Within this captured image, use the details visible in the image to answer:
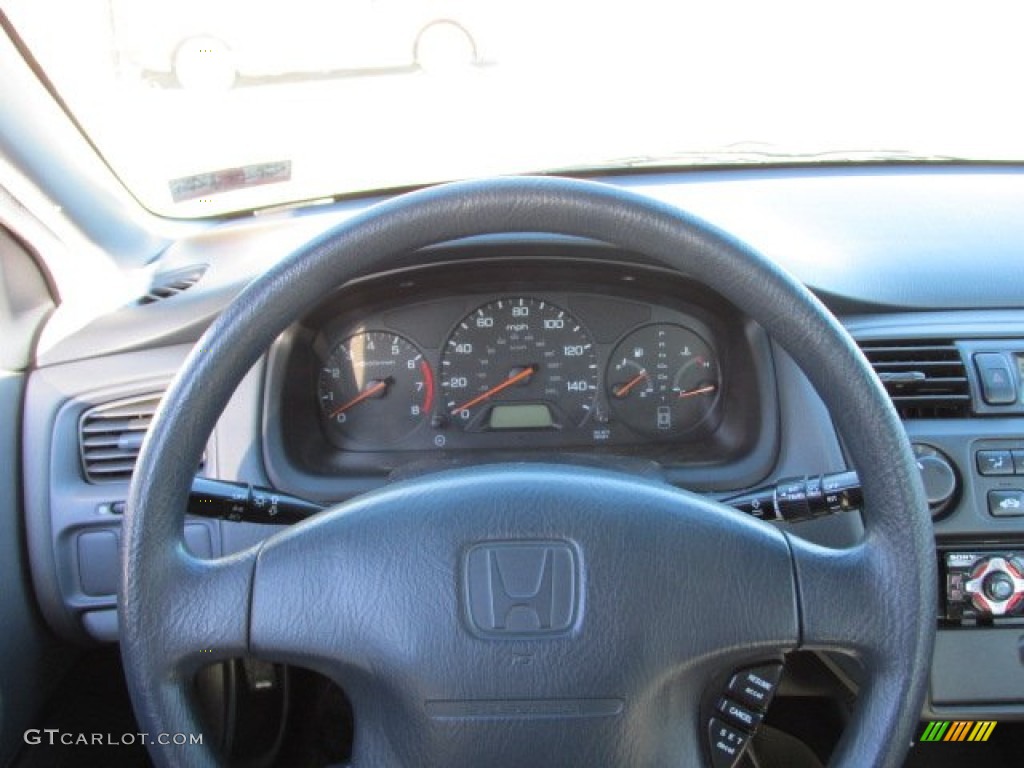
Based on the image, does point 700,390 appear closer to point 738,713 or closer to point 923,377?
point 923,377

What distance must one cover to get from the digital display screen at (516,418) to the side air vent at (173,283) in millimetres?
696

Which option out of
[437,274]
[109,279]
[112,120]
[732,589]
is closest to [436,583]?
[732,589]

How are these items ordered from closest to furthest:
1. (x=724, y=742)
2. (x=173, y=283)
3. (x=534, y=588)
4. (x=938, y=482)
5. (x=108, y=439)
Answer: (x=534, y=588) < (x=724, y=742) < (x=938, y=482) < (x=108, y=439) < (x=173, y=283)

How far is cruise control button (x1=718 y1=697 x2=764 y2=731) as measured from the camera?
1.57m

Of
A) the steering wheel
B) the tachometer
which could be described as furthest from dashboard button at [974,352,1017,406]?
the tachometer

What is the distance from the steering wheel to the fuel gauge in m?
0.97

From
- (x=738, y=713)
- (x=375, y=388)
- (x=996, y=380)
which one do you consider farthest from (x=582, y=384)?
(x=738, y=713)

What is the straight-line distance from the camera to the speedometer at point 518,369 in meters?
2.45

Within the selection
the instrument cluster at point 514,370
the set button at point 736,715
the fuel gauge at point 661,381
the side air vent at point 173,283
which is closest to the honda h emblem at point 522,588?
the set button at point 736,715

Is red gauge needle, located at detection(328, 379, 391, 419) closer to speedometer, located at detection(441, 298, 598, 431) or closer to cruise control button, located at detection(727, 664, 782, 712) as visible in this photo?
speedometer, located at detection(441, 298, 598, 431)

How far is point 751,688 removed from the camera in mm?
1571

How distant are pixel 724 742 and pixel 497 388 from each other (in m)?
1.05

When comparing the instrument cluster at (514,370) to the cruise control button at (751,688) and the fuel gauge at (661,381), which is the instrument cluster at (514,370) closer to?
the fuel gauge at (661,381)

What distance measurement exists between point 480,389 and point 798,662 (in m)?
0.83
